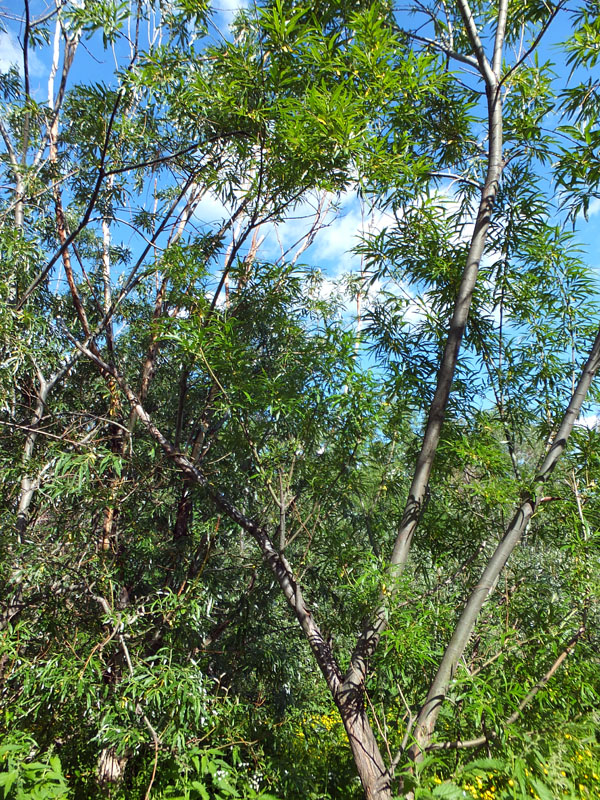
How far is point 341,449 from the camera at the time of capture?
242 cm

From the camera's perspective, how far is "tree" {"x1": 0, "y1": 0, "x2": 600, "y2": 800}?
1.98m

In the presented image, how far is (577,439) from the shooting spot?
2.20 meters

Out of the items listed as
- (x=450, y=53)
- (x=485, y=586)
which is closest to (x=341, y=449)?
(x=485, y=586)

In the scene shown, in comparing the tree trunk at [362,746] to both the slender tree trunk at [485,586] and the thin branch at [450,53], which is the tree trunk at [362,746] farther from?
the thin branch at [450,53]

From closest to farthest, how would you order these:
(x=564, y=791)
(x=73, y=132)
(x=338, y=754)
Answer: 1. (x=564, y=791)
2. (x=338, y=754)
3. (x=73, y=132)

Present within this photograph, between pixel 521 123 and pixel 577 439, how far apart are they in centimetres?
142

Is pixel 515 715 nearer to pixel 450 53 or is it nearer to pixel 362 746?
pixel 362 746

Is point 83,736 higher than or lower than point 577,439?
lower

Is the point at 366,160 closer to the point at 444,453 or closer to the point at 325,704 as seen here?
the point at 444,453

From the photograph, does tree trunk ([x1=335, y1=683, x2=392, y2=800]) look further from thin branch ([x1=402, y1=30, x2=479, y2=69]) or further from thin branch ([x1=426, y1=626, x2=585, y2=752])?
thin branch ([x1=402, y1=30, x2=479, y2=69])

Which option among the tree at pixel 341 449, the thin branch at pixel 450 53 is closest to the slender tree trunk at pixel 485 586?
the tree at pixel 341 449

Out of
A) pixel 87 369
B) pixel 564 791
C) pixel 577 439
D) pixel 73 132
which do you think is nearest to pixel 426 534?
pixel 577 439

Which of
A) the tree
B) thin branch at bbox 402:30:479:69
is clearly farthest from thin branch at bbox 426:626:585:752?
thin branch at bbox 402:30:479:69

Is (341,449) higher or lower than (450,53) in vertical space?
lower
